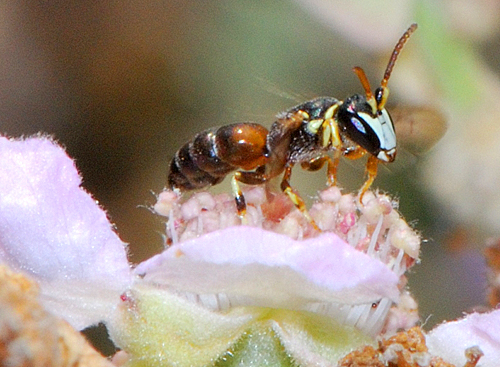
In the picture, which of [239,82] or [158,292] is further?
[239,82]

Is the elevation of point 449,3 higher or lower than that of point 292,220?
higher

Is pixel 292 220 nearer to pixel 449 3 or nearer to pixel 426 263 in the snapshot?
pixel 449 3

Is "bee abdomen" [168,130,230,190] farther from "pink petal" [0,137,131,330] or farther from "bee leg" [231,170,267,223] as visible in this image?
"pink petal" [0,137,131,330]

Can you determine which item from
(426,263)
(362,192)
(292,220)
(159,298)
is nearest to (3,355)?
(159,298)

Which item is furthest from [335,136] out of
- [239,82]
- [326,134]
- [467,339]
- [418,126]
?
[239,82]

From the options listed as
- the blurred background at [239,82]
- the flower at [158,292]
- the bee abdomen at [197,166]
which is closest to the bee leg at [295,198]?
the flower at [158,292]

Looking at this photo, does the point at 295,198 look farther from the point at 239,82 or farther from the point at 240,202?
the point at 239,82
